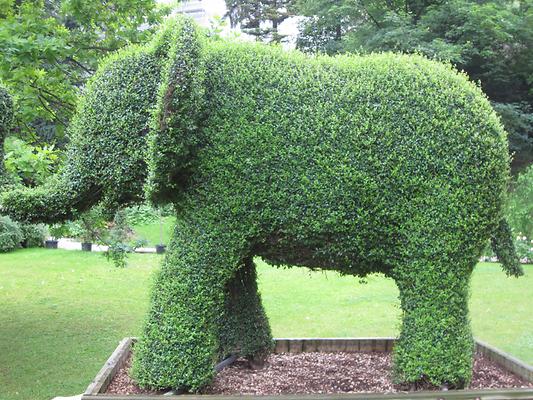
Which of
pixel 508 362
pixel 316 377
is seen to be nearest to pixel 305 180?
pixel 316 377

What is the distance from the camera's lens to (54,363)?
7.04 meters

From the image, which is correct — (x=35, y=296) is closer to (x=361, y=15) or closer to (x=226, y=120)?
(x=226, y=120)

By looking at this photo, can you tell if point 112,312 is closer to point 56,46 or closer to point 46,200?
point 56,46

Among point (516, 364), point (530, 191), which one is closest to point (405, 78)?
point (516, 364)

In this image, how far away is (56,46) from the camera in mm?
6594

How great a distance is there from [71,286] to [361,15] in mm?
15305

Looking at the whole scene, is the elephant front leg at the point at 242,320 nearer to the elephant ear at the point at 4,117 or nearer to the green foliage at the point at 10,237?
the elephant ear at the point at 4,117

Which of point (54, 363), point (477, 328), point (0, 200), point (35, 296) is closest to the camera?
point (0, 200)

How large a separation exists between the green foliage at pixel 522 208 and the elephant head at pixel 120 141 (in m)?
12.1

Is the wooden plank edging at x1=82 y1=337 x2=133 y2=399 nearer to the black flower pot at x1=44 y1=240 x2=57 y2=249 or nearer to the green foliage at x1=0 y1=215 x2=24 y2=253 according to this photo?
the green foliage at x1=0 y1=215 x2=24 y2=253

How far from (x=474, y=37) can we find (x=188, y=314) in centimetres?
1792

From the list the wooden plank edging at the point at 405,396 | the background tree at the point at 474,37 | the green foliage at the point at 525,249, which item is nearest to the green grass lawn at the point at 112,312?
the green foliage at the point at 525,249

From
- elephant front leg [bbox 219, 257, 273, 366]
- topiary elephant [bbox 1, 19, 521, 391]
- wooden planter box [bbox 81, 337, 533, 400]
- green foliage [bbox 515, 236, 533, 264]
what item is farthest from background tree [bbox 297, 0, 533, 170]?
topiary elephant [bbox 1, 19, 521, 391]

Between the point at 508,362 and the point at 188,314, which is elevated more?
the point at 188,314
